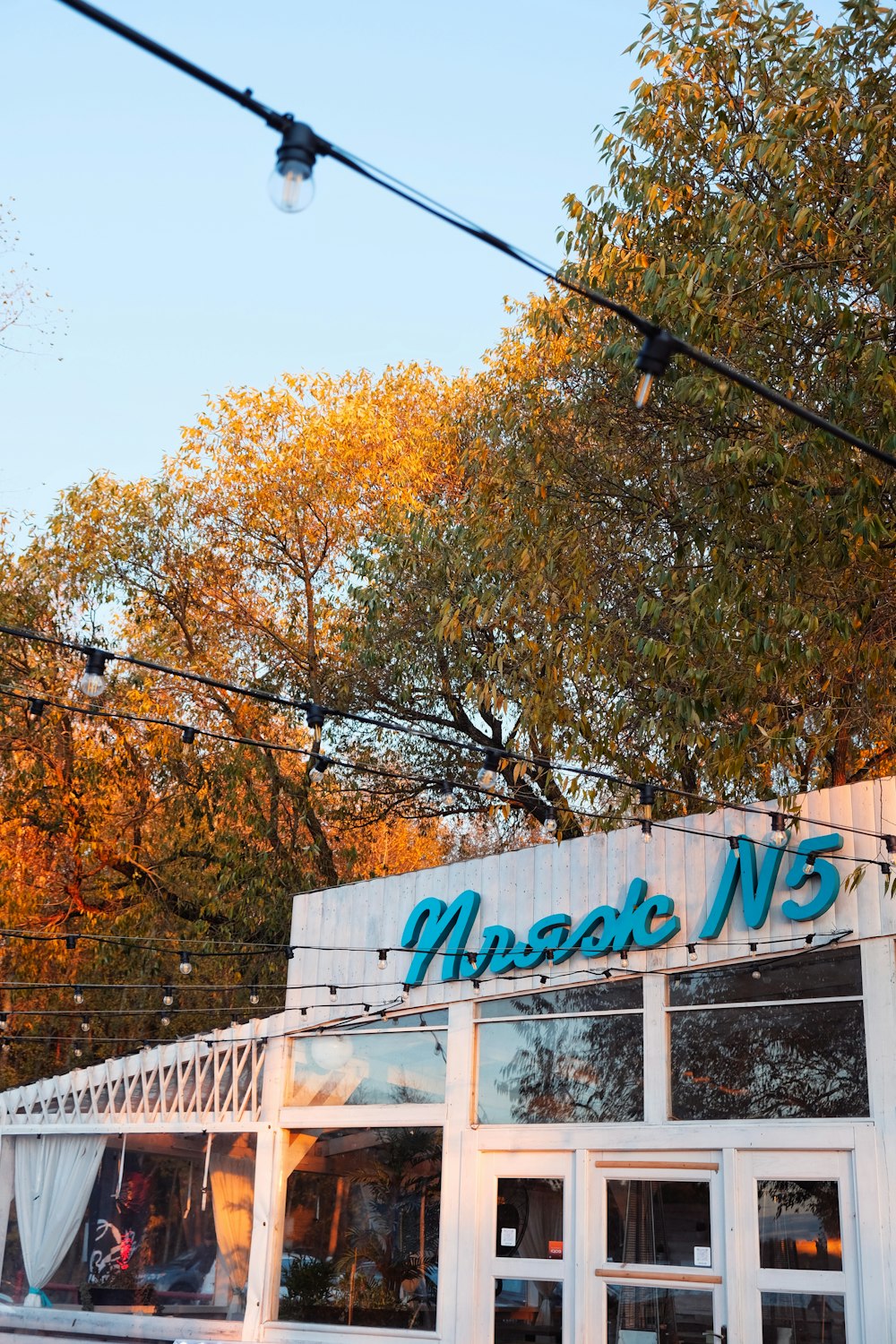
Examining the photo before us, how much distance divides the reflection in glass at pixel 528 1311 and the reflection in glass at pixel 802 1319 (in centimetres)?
192

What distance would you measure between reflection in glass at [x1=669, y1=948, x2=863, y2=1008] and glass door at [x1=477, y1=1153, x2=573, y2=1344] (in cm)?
186

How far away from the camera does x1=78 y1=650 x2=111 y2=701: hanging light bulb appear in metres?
6.08

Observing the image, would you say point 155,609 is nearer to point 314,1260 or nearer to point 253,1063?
point 253,1063

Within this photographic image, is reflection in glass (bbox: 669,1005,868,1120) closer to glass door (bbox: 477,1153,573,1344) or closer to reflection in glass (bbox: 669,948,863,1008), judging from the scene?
reflection in glass (bbox: 669,948,863,1008)

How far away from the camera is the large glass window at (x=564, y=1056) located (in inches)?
409

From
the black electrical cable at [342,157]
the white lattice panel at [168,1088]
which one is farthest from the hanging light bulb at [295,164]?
the white lattice panel at [168,1088]

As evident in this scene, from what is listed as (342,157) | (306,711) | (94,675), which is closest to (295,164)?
(342,157)

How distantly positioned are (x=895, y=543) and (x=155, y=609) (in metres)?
11.8

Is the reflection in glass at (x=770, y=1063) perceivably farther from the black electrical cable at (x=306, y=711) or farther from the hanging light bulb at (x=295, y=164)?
the hanging light bulb at (x=295, y=164)

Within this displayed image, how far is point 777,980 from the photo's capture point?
953 centimetres

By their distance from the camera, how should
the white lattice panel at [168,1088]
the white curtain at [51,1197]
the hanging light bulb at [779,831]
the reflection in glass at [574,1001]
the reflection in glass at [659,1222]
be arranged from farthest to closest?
the white curtain at [51,1197] → the white lattice panel at [168,1088] → the reflection in glass at [574,1001] → the reflection in glass at [659,1222] → the hanging light bulb at [779,831]

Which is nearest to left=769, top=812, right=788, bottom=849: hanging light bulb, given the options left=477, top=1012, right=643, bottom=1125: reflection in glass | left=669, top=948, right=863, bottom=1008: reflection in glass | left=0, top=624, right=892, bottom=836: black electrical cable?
left=0, top=624, right=892, bottom=836: black electrical cable

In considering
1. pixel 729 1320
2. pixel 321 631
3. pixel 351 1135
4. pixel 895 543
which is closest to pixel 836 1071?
pixel 729 1320

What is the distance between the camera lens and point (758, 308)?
9234 mm
